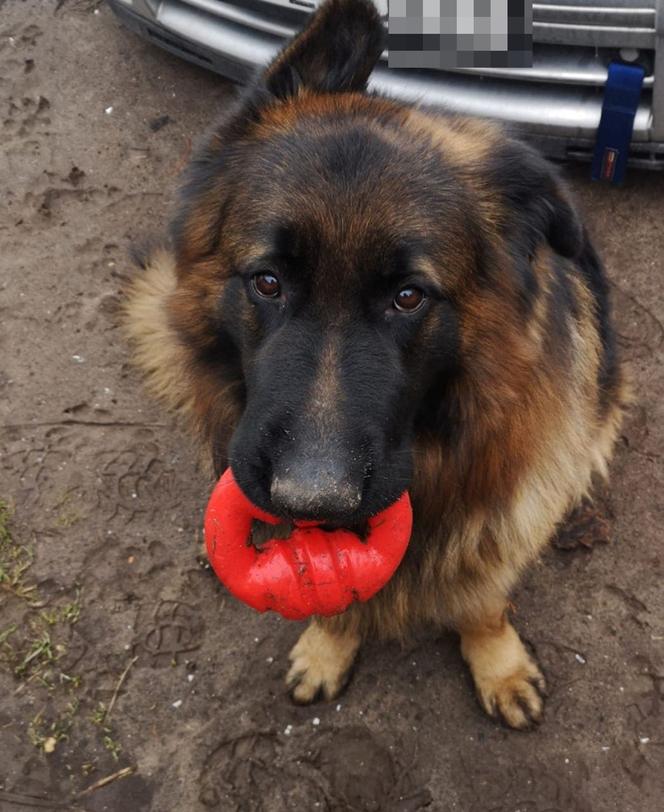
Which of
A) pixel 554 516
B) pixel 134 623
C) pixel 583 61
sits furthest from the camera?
pixel 583 61

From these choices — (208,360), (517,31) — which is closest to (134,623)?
(208,360)

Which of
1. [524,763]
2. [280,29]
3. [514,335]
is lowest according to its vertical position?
[524,763]

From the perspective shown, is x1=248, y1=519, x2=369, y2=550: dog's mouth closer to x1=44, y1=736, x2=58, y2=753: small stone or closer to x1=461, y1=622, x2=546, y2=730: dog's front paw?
x1=461, y1=622, x2=546, y2=730: dog's front paw

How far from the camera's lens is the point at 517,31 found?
2.91m

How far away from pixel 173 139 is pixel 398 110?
276 cm

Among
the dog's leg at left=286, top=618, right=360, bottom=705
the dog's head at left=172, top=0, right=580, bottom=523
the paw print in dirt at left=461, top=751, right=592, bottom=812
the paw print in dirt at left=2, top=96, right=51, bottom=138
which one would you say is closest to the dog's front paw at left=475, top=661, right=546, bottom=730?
the paw print in dirt at left=461, top=751, right=592, bottom=812

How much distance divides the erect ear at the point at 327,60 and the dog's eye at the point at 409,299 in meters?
0.67

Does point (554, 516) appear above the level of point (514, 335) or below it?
below

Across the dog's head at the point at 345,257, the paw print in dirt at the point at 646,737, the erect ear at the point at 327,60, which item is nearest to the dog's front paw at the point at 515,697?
the paw print in dirt at the point at 646,737

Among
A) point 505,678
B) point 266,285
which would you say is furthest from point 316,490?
point 505,678

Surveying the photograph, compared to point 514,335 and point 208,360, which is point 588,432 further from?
point 208,360

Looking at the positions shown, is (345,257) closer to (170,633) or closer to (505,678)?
(505,678)

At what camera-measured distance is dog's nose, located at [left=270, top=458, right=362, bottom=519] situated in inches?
76.9

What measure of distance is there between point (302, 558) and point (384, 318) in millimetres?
631
